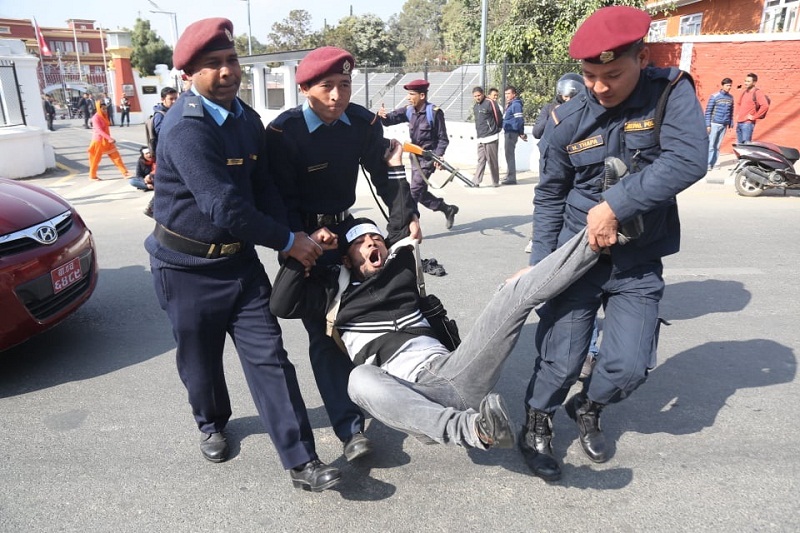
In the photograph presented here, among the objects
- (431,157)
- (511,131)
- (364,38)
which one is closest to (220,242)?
(431,157)

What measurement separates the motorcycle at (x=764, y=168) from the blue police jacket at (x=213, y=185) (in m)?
9.33

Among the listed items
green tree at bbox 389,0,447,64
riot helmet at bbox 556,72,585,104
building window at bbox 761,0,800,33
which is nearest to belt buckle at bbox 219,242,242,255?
riot helmet at bbox 556,72,585,104

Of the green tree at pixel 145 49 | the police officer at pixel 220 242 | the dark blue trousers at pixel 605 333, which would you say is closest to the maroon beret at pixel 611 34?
the dark blue trousers at pixel 605 333

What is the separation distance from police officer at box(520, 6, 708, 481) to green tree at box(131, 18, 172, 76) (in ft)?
186

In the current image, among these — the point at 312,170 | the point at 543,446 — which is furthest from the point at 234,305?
the point at 543,446

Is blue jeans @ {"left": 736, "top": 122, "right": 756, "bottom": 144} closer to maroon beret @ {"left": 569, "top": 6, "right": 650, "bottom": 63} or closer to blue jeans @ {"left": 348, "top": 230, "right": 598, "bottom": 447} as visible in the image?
maroon beret @ {"left": 569, "top": 6, "right": 650, "bottom": 63}

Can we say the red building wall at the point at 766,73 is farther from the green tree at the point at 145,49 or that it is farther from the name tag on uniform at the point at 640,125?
the green tree at the point at 145,49

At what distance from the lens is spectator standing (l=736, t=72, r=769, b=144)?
1195 cm

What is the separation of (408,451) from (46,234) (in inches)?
106

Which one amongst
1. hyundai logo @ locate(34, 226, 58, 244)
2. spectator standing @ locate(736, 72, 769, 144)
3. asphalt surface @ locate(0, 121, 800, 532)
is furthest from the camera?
spectator standing @ locate(736, 72, 769, 144)

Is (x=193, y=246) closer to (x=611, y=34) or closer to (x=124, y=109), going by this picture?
(x=611, y=34)

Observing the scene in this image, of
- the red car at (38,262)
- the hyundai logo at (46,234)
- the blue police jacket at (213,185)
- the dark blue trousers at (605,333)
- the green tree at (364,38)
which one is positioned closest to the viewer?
the blue police jacket at (213,185)

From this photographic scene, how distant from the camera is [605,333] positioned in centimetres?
269

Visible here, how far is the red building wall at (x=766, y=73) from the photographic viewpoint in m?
13.6
